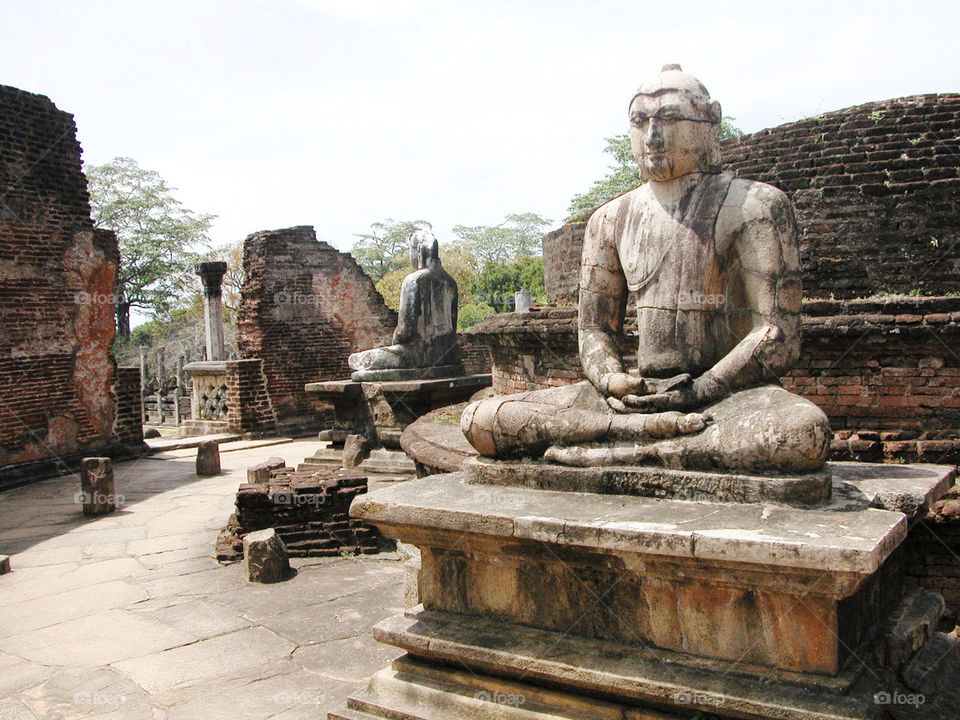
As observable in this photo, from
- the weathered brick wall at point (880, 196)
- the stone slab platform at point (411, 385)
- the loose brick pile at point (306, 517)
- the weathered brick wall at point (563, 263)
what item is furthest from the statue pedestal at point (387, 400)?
the weathered brick wall at point (880, 196)

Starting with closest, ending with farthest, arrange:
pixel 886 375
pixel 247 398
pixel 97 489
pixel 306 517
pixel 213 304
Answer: pixel 306 517 → pixel 886 375 → pixel 97 489 → pixel 247 398 → pixel 213 304

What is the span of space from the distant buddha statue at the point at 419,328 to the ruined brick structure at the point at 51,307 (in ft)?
13.5

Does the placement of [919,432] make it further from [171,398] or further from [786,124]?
[171,398]

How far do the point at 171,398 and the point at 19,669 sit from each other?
1534 centimetres

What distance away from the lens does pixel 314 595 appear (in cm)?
452

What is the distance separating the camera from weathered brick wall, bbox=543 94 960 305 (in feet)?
25.6

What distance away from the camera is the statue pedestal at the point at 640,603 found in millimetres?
2133

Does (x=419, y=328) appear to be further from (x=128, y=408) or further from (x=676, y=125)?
(x=676, y=125)

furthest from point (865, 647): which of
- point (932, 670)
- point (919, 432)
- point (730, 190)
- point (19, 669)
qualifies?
point (919, 432)

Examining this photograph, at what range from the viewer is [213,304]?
587 inches

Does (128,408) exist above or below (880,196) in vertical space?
below

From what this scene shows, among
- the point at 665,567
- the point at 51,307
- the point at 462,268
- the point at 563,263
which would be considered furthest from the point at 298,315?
the point at 462,268

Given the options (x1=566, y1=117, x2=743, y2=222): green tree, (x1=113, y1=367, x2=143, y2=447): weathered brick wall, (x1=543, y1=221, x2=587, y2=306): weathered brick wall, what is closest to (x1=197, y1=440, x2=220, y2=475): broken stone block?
(x1=113, y1=367, x2=143, y2=447): weathered brick wall

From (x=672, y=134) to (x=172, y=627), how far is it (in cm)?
343
